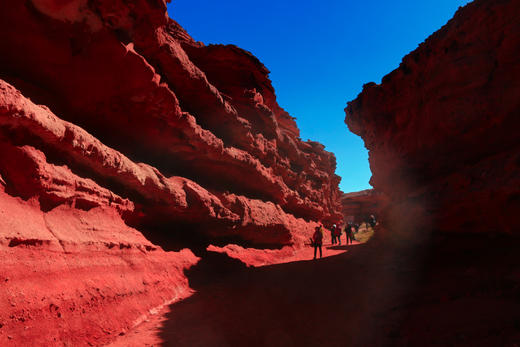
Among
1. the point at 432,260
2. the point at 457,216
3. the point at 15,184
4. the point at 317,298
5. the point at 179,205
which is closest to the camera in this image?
the point at 15,184

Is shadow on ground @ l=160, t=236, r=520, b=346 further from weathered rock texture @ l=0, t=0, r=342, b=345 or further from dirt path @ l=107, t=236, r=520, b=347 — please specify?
weathered rock texture @ l=0, t=0, r=342, b=345

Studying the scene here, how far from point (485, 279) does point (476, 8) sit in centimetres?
647

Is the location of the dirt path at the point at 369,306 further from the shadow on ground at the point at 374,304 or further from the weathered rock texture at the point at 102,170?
the weathered rock texture at the point at 102,170

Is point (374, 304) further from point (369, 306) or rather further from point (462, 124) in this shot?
point (462, 124)

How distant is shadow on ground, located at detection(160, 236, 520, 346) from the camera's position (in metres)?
3.49

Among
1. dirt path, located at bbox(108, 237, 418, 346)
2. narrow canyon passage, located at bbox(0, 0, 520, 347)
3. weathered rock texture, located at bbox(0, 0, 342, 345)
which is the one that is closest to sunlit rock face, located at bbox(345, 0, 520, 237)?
narrow canyon passage, located at bbox(0, 0, 520, 347)

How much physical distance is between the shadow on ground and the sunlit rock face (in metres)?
0.90

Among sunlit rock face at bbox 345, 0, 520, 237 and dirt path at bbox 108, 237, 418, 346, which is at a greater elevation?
sunlit rock face at bbox 345, 0, 520, 237

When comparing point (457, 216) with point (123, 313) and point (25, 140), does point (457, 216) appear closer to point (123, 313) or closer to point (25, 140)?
point (123, 313)

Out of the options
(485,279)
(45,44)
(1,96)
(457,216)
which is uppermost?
(45,44)

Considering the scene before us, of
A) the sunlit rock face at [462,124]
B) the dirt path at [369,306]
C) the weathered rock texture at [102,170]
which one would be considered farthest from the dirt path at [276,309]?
the sunlit rock face at [462,124]

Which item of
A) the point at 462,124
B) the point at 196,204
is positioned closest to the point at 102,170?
the point at 196,204

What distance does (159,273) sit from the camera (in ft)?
23.9

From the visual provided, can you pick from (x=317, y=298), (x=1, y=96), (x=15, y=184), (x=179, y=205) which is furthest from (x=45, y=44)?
(x=317, y=298)
